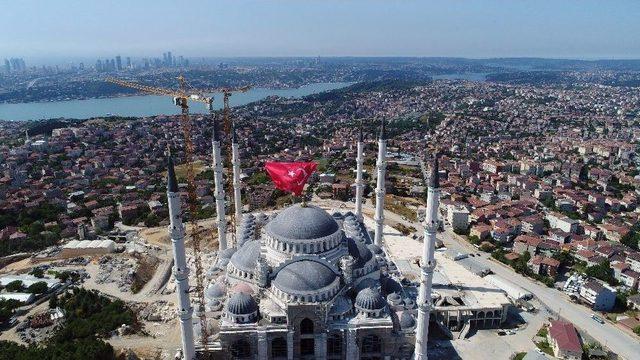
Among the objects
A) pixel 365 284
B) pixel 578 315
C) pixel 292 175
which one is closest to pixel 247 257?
pixel 292 175

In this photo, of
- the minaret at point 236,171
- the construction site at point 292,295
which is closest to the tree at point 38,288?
the construction site at point 292,295

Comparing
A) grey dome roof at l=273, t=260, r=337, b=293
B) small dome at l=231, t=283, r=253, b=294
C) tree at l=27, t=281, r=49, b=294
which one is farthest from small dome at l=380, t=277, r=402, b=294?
tree at l=27, t=281, r=49, b=294

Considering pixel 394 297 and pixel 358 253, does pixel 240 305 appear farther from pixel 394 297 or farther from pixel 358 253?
pixel 394 297

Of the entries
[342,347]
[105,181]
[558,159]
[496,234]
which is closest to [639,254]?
[496,234]

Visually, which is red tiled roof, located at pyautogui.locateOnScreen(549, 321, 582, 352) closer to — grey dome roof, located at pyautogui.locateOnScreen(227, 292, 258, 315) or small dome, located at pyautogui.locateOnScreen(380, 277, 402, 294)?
small dome, located at pyautogui.locateOnScreen(380, 277, 402, 294)

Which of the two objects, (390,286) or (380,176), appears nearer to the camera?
(390,286)

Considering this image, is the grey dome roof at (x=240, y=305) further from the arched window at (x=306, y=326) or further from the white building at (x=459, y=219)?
the white building at (x=459, y=219)
